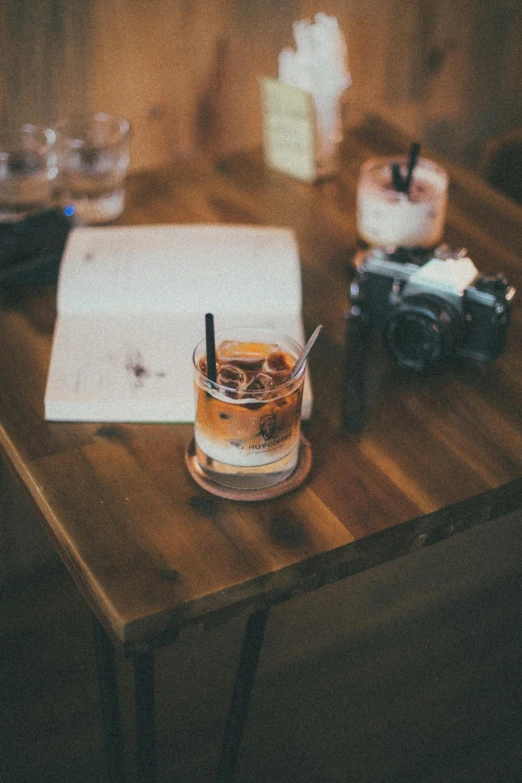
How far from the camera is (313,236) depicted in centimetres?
117

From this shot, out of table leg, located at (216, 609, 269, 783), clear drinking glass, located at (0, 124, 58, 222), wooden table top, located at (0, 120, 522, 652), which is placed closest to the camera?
wooden table top, located at (0, 120, 522, 652)

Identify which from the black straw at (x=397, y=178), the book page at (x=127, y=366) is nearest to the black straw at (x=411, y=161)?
the black straw at (x=397, y=178)

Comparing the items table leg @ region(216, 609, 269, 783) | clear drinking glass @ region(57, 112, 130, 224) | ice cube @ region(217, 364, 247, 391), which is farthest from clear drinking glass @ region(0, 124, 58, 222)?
table leg @ region(216, 609, 269, 783)

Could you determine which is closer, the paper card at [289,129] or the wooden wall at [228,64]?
the paper card at [289,129]

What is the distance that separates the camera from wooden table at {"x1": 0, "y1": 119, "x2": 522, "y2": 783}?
68 centimetres

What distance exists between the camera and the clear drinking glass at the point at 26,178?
1.18 meters

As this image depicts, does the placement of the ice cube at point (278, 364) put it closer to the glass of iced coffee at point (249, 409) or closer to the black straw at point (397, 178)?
the glass of iced coffee at point (249, 409)

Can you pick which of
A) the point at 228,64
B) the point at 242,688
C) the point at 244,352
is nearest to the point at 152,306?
the point at 244,352

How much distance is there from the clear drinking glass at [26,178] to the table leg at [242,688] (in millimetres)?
697

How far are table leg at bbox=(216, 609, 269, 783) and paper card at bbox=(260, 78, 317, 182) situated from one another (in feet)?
2.50

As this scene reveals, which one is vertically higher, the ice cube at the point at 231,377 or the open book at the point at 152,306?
the ice cube at the point at 231,377

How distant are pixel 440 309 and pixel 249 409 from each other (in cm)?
28

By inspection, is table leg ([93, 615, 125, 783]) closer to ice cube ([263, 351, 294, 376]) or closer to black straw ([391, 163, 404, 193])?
ice cube ([263, 351, 294, 376])

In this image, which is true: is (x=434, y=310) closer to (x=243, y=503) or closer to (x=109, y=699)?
(x=243, y=503)
